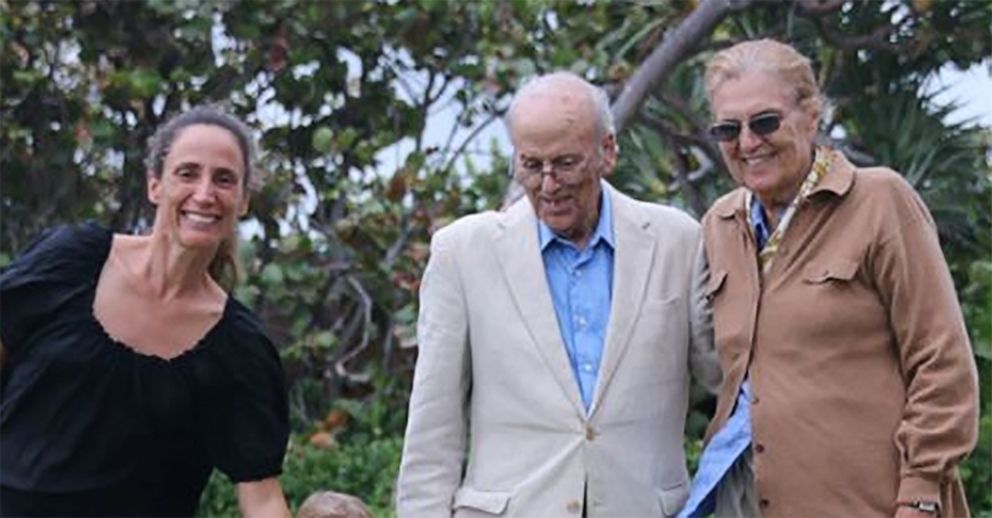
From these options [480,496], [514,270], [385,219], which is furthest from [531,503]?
[385,219]

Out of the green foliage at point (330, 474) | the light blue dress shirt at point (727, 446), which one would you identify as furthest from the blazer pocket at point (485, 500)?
the green foliage at point (330, 474)

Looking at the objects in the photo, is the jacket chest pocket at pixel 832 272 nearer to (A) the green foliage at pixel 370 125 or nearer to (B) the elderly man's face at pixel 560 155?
(B) the elderly man's face at pixel 560 155

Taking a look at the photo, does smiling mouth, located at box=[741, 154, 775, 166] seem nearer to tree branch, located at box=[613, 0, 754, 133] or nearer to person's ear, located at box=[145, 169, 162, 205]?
person's ear, located at box=[145, 169, 162, 205]

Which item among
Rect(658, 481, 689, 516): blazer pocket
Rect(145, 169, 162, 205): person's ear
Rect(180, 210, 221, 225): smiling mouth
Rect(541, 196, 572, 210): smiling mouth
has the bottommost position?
Rect(658, 481, 689, 516): blazer pocket

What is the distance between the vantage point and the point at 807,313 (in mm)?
3613

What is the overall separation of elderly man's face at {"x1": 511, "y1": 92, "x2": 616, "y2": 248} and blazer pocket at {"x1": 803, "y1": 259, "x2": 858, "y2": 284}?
1.53ft

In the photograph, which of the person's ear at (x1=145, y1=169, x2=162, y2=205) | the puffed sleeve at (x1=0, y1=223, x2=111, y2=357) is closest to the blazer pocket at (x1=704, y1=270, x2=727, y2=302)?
the person's ear at (x1=145, y1=169, x2=162, y2=205)

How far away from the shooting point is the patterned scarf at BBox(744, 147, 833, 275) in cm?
370

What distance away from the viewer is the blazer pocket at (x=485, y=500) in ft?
12.6

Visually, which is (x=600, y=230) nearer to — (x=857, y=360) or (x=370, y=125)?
(x=857, y=360)

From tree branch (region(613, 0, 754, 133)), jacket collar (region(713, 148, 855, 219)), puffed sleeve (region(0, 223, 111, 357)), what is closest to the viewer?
jacket collar (region(713, 148, 855, 219))

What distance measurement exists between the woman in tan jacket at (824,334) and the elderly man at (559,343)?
13 centimetres

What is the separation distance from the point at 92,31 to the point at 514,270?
437cm

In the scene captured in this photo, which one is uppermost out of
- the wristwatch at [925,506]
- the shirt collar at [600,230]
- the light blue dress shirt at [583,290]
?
the shirt collar at [600,230]
